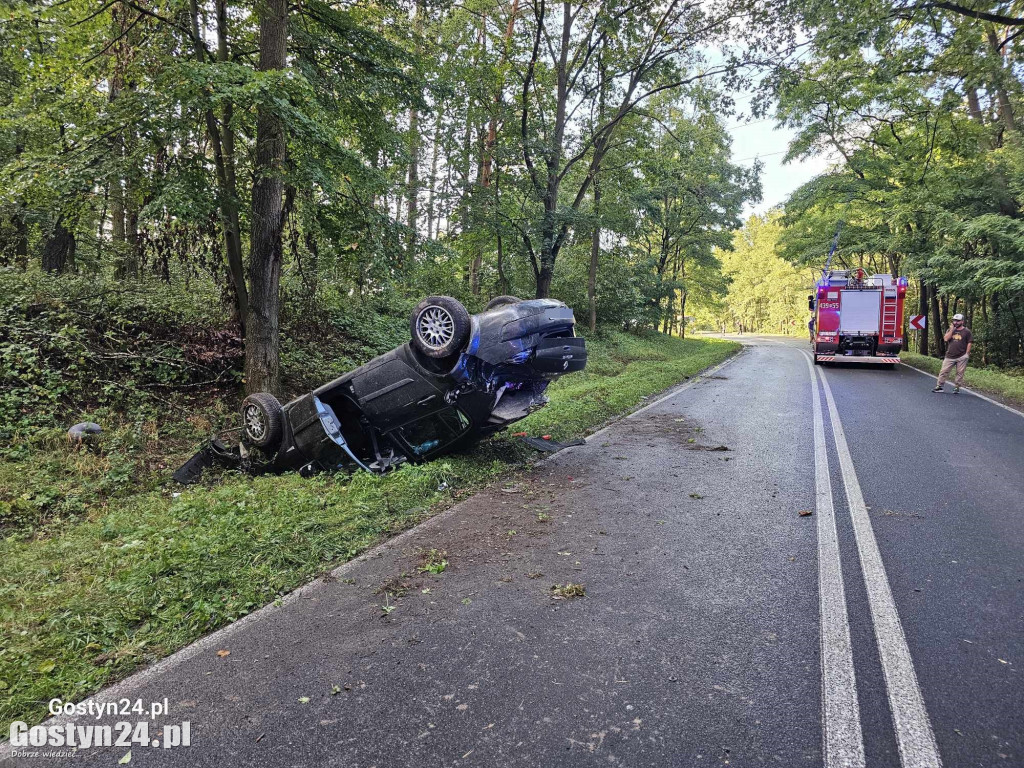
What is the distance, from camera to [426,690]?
2.46m

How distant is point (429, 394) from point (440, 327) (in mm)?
717

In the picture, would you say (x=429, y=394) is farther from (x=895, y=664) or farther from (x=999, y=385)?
(x=999, y=385)

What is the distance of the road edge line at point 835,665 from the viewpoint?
2.09 metres

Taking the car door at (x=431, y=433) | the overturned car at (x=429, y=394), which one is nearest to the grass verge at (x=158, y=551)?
the car door at (x=431, y=433)

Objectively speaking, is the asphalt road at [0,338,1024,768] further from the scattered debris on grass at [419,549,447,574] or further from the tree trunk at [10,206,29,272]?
the tree trunk at [10,206,29,272]

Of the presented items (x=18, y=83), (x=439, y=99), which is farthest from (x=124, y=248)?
(x=439, y=99)

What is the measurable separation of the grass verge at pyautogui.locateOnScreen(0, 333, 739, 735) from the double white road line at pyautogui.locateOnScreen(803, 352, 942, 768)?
124 inches

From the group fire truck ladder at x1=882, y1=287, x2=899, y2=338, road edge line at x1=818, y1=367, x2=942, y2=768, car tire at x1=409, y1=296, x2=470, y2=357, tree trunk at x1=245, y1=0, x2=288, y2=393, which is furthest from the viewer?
fire truck ladder at x1=882, y1=287, x2=899, y2=338

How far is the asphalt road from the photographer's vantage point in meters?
2.14

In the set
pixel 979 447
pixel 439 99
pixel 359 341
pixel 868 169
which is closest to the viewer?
pixel 979 447

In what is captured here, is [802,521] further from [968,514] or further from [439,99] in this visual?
[439,99]

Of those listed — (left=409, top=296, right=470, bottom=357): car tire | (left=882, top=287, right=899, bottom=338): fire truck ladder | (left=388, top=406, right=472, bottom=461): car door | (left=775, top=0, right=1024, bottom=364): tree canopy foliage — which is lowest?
(left=388, top=406, right=472, bottom=461): car door

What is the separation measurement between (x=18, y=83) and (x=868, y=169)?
87.0 ft

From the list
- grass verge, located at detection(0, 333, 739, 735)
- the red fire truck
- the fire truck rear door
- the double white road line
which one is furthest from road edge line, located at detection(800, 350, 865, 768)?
the fire truck rear door
